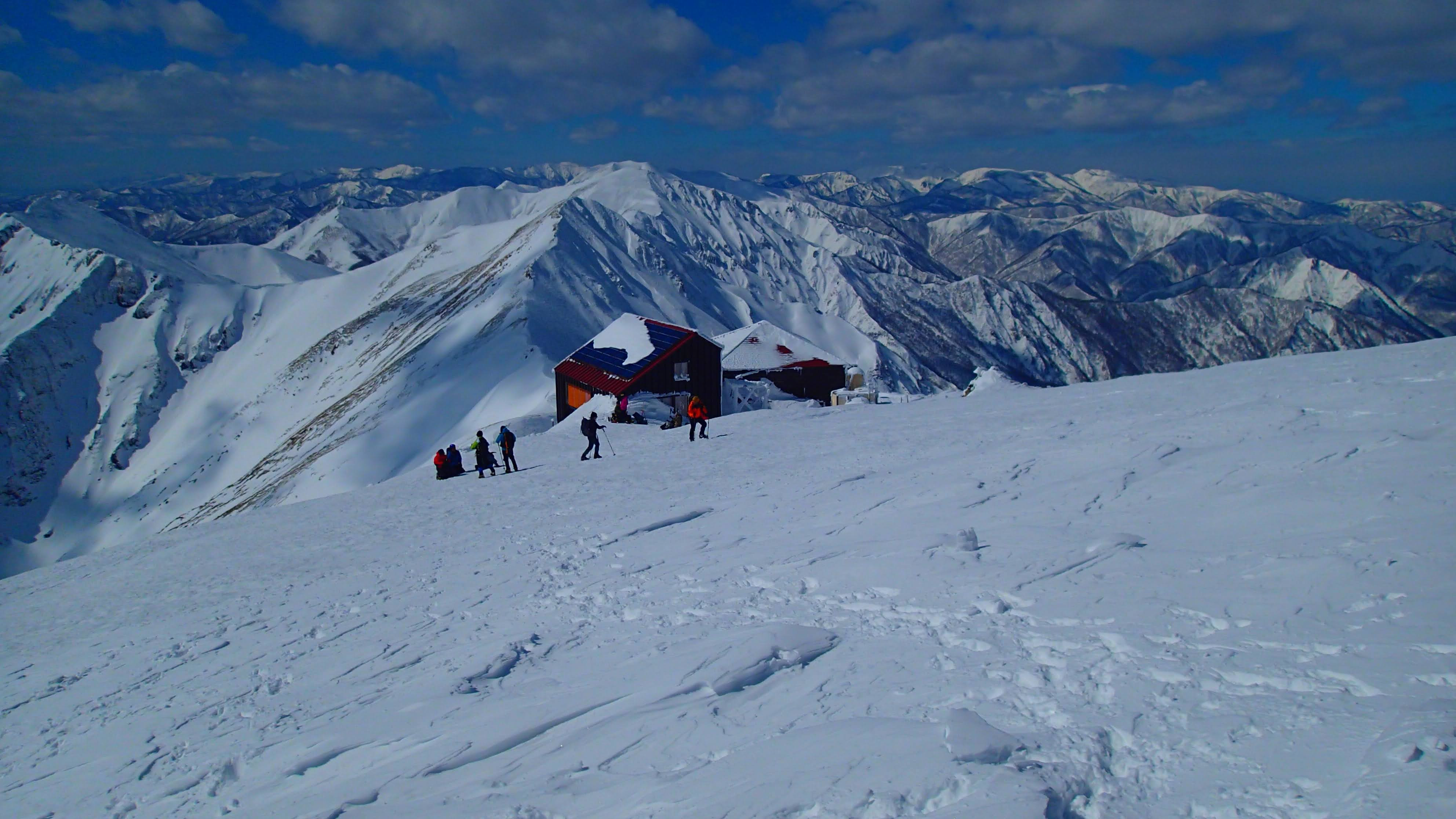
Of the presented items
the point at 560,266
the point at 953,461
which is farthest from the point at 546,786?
the point at 560,266

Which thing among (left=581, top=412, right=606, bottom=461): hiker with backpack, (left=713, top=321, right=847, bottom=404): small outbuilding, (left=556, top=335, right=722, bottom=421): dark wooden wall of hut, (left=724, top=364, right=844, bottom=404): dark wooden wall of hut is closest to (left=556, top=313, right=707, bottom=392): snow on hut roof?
(left=556, top=335, right=722, bottom=421): dark wooden wall of hut

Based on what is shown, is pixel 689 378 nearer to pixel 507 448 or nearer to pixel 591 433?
pixel 591 433

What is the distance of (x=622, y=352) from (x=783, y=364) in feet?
36.5

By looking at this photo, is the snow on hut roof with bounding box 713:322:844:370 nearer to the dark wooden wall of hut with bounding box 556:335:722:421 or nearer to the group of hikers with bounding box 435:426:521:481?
the dark wooden wall of hut with bounding box 556:335:722:421

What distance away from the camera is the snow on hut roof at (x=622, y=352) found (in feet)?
110

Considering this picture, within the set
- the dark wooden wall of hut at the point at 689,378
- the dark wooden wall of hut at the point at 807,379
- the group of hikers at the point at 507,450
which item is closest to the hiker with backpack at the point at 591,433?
the group of hikers at the point at 507,450

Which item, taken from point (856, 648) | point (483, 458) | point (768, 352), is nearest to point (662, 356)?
point (768, 352)

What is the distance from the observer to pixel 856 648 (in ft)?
23.8

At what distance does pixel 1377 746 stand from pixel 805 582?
5.40 meters

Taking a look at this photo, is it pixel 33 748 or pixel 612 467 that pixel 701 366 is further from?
pixel 33 748

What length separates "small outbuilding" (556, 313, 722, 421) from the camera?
33438 millimetres

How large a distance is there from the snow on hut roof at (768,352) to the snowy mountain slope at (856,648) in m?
27.8

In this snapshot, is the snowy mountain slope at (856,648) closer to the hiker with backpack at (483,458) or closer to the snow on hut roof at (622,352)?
the hiker with backpack at (483,458)

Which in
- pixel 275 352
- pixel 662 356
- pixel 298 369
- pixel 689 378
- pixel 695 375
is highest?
pixel 275 352
